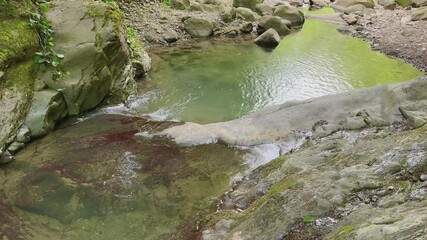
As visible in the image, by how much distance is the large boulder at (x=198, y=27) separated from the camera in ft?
63.8

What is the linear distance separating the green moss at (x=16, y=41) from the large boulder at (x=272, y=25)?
1435 cm

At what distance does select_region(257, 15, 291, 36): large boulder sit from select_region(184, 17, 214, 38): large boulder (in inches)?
133

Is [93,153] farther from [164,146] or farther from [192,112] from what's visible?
[192,112]

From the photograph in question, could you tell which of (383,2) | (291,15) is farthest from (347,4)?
(291,15)

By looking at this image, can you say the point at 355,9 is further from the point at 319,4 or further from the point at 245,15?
the point at 245,15

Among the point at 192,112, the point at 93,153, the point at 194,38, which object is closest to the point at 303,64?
the point at 194,38

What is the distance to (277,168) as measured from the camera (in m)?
6.90

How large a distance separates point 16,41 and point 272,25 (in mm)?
15488

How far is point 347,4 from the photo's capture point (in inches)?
1189

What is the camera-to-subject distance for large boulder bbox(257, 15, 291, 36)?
21531 mm

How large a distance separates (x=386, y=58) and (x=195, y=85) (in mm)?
10131

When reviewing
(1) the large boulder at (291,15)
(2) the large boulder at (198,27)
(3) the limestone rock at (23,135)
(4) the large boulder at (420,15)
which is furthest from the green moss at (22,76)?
(4) the large boulder at (420,15)

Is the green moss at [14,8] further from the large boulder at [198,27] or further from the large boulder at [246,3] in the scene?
the large boulder at [246,3]

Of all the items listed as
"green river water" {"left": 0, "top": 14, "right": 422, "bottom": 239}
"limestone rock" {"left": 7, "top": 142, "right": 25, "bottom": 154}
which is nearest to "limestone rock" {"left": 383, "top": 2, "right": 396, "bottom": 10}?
"green river water" {"left": 0, "top": 14, "right": 422, "bottom": 239}
